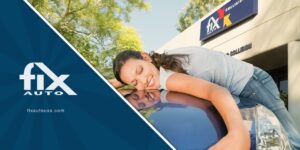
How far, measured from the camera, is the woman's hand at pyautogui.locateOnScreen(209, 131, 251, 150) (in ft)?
6.03

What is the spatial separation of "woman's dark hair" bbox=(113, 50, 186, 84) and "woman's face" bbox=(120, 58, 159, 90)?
14 millimetres

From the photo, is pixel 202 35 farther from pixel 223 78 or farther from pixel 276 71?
pixel 223 78

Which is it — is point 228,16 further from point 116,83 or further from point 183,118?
point 183,118

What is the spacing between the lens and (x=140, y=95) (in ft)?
6.74

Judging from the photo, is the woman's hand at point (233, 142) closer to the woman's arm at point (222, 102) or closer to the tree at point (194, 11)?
the woman's arm at point (222, 102)

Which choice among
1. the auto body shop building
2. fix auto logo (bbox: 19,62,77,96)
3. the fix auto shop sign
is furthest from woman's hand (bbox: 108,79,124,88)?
the fix auto shop sign

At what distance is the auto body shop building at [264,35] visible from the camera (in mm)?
13680

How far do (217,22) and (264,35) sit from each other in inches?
132

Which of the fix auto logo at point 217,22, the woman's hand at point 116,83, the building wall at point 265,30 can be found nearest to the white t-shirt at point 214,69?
the woman's hand at point 116,83

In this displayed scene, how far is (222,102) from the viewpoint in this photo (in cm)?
193

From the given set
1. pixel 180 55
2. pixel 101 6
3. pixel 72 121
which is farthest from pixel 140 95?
pixel 101 6

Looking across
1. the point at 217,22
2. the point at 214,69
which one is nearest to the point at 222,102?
the point at 214,69

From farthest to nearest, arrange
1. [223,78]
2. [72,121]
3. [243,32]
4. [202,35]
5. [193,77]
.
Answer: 1. [202,35]
2. [243,32]
3. [223,78]
4. [193,77]
5. [72,121]

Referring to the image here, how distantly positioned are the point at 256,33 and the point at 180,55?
13.7 m
